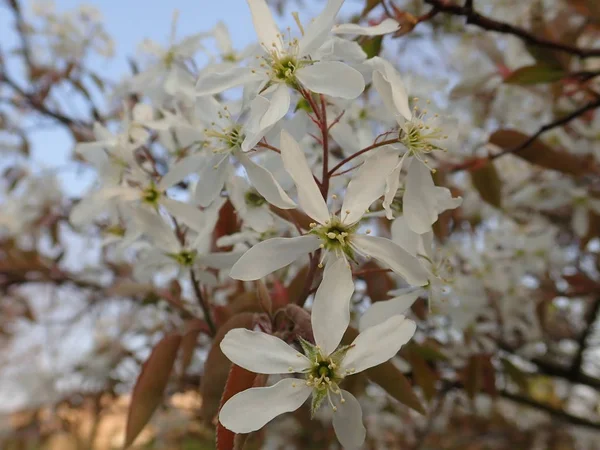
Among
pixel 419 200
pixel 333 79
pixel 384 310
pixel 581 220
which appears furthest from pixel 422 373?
pixel 581 220

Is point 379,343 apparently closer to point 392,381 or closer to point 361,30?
point 392,381

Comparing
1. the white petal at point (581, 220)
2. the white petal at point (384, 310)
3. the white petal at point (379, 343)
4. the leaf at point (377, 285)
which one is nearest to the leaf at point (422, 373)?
the leaf at point (377, 285)

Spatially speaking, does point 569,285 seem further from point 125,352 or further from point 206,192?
point 125,352

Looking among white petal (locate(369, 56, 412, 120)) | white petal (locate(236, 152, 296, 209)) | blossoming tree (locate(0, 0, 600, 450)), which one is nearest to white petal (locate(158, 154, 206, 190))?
blossoming tree (locate(0, 0, 600, 450))

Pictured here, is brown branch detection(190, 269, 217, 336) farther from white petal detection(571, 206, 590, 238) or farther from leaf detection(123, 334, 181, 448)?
white petal detection(571, 206, 590, 238)

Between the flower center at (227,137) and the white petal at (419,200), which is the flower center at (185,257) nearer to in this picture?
the flower center at (227,137)

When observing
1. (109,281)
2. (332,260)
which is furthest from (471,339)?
(109,281)
